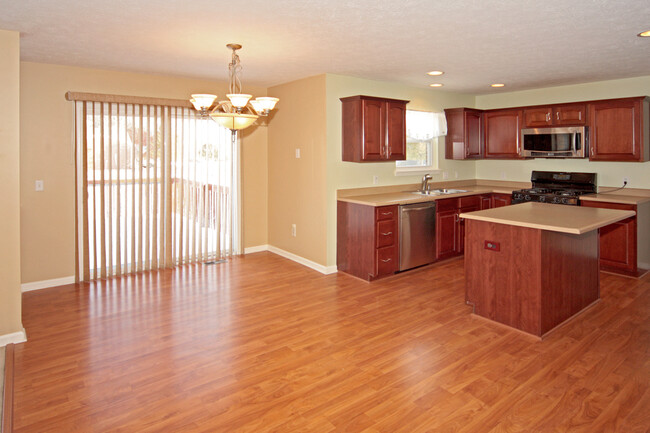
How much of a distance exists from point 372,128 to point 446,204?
139 centimetres

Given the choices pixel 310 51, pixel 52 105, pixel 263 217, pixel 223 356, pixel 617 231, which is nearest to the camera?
pixel 223 356

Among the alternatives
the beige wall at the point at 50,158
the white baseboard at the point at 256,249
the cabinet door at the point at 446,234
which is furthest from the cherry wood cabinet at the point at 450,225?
the beige wall at the point at 50,158

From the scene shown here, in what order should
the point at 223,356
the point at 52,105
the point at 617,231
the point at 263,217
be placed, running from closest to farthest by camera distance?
the point at 223,356 < the point at 52,105 < the point at 617,231 < the point at 263,217

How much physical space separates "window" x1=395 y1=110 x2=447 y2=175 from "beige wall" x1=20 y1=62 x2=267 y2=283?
11.5ft

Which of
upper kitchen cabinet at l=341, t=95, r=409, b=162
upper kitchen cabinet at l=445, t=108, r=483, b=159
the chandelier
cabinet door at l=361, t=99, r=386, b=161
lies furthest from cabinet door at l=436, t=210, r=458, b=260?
the chandelier

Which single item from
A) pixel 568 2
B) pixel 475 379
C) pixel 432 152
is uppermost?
pixel 568 2

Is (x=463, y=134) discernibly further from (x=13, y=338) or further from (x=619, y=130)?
(x=13, y=338)

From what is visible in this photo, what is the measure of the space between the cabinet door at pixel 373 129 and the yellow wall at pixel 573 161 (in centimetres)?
250

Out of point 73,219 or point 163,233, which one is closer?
point 73,219

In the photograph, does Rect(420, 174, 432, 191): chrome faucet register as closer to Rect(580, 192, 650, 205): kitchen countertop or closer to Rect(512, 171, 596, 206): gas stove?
Rect(512, 171, 596, 206): gas stove

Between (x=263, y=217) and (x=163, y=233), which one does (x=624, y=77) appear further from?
(x=163, y=233)

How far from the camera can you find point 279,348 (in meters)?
3.22

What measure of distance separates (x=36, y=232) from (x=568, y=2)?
5.08 metres

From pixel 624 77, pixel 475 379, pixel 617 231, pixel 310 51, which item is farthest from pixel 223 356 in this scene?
pixel 624 77
